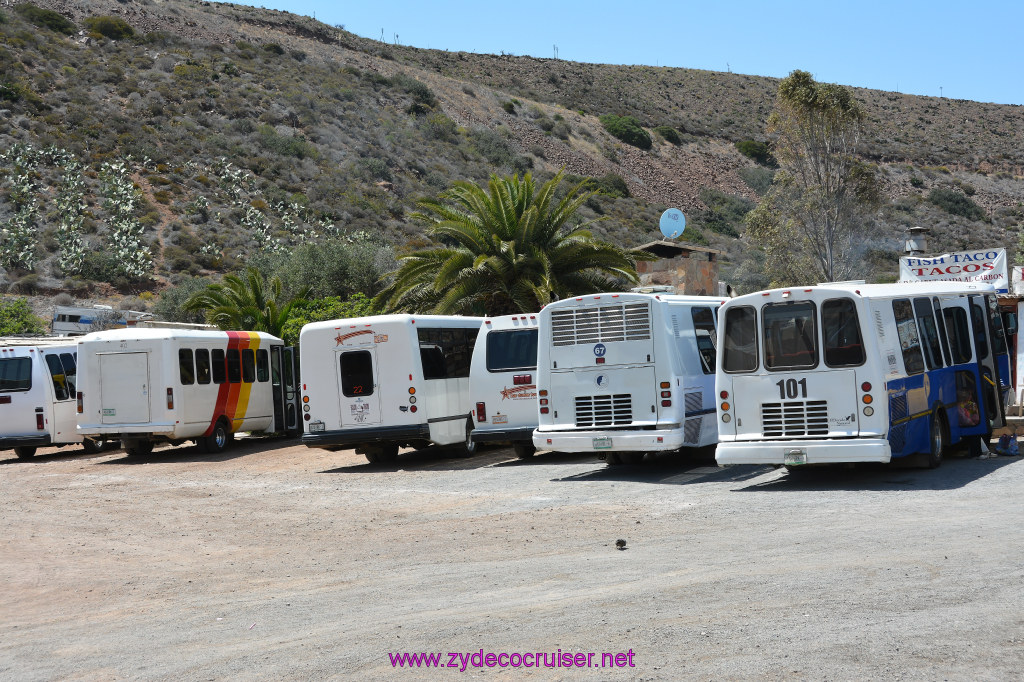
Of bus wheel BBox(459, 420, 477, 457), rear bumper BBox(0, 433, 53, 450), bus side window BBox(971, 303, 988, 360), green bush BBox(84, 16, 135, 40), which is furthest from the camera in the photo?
green bush BBox(84, 16, 135, 40)

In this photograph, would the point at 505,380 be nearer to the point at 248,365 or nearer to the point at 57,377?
the point at 248,365

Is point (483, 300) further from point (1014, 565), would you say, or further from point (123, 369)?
point (1014, 565)

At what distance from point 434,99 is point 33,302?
37.6 m

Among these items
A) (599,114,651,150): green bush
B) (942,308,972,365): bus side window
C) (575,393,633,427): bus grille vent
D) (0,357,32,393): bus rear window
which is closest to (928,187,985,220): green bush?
(599,114,651,150): green bush

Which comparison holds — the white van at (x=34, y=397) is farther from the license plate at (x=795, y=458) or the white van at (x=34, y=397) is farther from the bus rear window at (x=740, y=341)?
the license plate at (x=795, y=458)

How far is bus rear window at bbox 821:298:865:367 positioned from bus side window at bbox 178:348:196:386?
44.7 ft

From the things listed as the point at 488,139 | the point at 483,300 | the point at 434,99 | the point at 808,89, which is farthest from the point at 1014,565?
the point at 434,99

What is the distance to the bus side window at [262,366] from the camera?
24.3m

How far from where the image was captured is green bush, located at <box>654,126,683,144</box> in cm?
8412

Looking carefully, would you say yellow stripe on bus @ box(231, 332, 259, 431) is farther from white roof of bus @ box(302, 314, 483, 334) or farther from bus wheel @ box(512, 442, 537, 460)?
bus wheel @ box(512, 442, 537, 460)

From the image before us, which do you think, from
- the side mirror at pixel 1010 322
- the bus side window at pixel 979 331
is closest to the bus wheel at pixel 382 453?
the bus side window at pixel 979 331

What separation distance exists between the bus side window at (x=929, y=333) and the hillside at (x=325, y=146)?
28239 millimetres

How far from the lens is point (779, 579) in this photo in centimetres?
745


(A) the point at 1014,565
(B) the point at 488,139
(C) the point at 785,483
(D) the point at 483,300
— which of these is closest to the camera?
(A) the point at 1014,565
